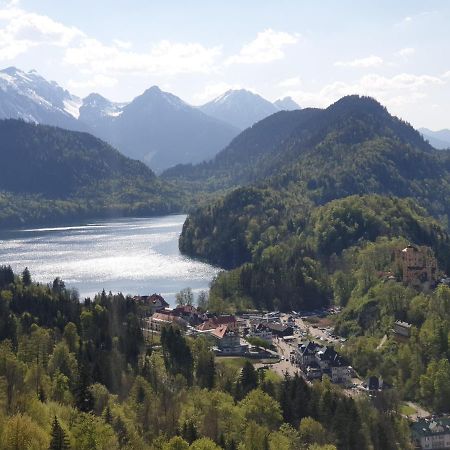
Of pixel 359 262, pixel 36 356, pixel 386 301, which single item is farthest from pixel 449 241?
pixel 36 356

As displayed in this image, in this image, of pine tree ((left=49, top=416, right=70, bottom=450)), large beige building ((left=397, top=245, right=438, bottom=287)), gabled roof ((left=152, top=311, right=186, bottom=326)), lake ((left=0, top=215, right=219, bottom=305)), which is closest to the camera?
pine tree ((left=49, top=416, right=70, bottom=450))

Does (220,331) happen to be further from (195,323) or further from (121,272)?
(121,272)

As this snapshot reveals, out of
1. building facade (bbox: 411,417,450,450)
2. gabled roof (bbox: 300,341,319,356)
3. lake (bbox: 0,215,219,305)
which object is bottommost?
building facade (bbox: 411,417,450,450)

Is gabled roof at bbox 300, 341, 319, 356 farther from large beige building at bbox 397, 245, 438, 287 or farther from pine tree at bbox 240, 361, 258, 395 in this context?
large beige building at bbox 397, 245, 438, 287

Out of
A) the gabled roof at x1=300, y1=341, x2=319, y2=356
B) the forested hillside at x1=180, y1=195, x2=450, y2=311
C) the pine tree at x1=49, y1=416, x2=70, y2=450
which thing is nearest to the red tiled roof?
the gabled roof at x1=300, y1=341, x2=319, y2=356

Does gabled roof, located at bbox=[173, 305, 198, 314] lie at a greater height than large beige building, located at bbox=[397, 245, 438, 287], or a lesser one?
lesser

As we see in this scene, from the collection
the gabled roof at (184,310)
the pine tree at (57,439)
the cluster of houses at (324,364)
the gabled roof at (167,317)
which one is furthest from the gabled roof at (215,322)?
the pine tree at (57,439)

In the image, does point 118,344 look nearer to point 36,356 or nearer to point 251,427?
point 36,356
